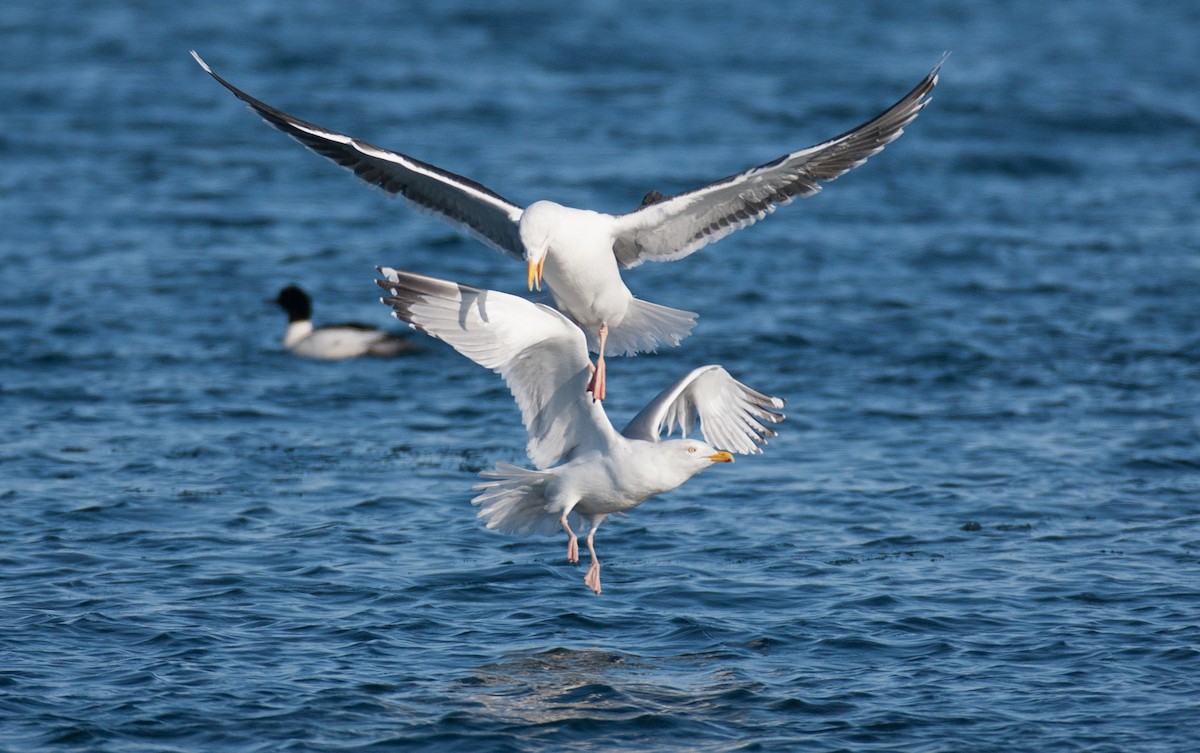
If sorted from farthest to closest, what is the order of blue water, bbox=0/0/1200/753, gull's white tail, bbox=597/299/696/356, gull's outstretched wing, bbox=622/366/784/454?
gull's white tail, bbox=597/299/696/356
gull's outstretched wing, bbox=622/366/784/454
blue water, bbox=0/0/1200/753

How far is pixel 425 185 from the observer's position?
842cm

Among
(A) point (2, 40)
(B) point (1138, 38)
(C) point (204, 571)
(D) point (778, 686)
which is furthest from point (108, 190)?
(B) point (1138, 38)

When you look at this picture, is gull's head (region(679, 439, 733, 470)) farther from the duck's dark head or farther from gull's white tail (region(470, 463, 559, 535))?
the duck's dark head

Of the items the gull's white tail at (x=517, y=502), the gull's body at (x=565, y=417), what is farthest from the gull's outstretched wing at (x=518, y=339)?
the gull's white tail at (x=517, y=502)

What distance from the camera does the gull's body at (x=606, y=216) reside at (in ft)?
25.4

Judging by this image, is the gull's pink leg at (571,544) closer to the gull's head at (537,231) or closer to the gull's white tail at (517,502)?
the gull's white tail at (517,502)

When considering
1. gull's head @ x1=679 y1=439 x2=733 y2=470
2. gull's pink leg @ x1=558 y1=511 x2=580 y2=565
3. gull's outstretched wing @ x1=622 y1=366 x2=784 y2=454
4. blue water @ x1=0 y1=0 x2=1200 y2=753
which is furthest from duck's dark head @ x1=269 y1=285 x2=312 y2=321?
gull's head @ x1=679 y1=439 x2=733 y2=470

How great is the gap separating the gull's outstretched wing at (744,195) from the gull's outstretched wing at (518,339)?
0.71m

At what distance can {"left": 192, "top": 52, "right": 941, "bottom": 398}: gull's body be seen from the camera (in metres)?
7.73

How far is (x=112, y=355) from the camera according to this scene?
12953mm

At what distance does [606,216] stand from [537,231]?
0.57 metres

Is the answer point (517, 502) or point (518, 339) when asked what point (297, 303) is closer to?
point (517, 502)

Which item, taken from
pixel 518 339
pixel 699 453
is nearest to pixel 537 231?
pixel 518 339

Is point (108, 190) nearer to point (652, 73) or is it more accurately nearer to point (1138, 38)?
point (652, 73)
